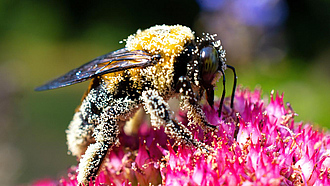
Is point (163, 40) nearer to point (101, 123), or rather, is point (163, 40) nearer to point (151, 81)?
point (151, 81)

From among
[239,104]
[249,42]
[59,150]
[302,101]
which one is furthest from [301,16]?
[239,104]

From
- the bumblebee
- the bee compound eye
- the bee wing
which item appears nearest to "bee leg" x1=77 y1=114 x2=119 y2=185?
the bumblebee

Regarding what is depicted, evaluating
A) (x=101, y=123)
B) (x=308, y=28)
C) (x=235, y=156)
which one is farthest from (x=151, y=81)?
(x=308, y=28)

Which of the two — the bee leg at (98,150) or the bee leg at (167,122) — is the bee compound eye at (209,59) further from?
the bee leg at (98,150)

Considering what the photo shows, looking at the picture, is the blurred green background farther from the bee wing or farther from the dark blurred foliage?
the bee wing

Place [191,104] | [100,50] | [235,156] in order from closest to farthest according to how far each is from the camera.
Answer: [235,156] → [191,104] → [100,50]
